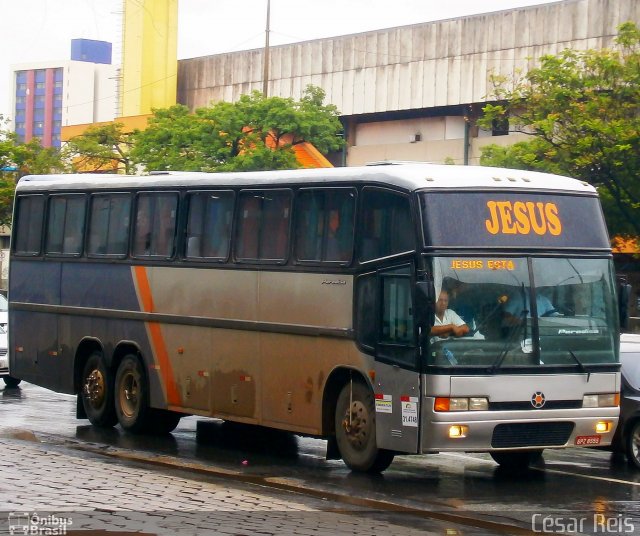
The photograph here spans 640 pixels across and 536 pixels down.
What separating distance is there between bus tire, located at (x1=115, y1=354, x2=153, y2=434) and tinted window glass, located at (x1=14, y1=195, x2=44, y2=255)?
263 cm

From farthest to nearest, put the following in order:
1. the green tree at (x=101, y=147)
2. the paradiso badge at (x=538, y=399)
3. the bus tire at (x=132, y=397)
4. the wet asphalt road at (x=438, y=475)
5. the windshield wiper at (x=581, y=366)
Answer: the green tree at (x=101, y=147)
the bus tire at (x=132, y=397)
the windshield wiper at (x=581, y=366)
the paradiso badge at (x=538, y=399)
the wet asphalt road at (x=438, y=475)

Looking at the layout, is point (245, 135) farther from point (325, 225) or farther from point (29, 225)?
point (325, 225)

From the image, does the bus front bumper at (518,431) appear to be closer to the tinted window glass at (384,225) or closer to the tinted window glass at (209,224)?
the tinted window glass at (384,225)

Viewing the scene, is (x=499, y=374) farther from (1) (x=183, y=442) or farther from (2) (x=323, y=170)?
(1) (x=183, y=442)

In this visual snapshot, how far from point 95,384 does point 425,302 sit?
7018 mm

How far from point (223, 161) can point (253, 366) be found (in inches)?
1277

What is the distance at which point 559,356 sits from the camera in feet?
41.3

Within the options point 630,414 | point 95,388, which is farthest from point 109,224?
point 630,414

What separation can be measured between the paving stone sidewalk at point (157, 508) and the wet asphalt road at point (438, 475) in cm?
94

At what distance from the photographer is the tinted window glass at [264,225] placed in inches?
566

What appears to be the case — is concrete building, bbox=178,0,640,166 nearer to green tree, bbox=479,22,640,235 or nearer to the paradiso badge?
green tree, bbox=479,22,640,235

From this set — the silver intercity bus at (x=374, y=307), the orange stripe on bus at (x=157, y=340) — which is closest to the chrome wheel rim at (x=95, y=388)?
the silver intercity bus at (x=374, y=307)

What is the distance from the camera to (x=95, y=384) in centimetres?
1770

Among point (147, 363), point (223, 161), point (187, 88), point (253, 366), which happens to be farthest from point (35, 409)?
point (187, 88)
